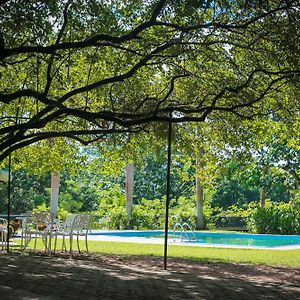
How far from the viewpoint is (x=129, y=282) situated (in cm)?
731

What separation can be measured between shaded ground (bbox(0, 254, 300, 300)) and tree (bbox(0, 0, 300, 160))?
8.26 feet

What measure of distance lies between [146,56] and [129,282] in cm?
393

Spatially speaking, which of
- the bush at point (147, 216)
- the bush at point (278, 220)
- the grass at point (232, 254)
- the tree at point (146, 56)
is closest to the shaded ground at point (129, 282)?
the grass at point (232, 254)

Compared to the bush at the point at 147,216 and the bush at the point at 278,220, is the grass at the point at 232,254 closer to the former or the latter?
the bush at the point at 278,220

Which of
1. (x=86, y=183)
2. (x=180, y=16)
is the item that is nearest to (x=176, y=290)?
(x=180, y=16)

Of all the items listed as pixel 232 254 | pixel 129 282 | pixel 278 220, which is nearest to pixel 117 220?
pixel 278 220

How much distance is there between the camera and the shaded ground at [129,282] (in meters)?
6.26

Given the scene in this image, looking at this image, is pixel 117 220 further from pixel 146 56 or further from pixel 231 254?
pixel 146 56

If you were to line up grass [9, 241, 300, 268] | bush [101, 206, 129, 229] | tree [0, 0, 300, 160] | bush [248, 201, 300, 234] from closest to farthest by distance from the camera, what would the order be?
tree [0, 0, 300, 160] → grass [9, 241, 300, 268] → bush [248, 201, 300, 234] → bush [101, 206, 129, 229]

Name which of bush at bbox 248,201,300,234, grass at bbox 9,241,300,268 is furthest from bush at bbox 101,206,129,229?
grass at bbox 9,241,300,268

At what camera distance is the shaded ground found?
6.26 m

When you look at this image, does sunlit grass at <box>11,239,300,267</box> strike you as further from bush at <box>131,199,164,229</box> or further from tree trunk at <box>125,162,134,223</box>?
bush at <box>131,199,164,229</box>

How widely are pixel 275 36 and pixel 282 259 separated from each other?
17.7 ft

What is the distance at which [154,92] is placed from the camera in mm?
12719
